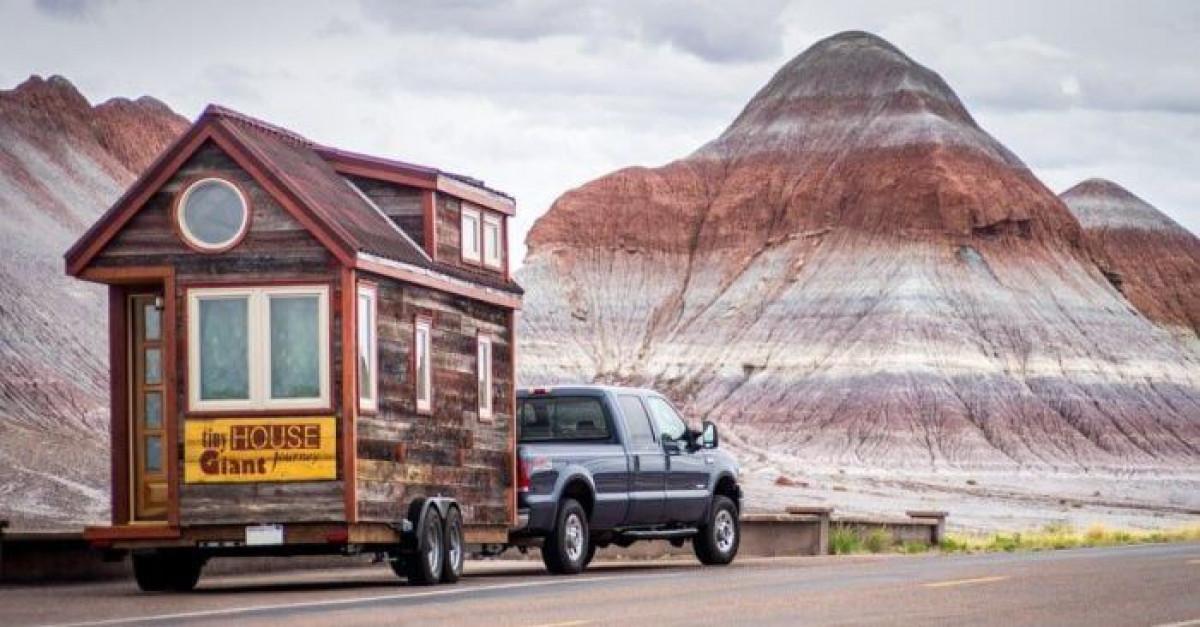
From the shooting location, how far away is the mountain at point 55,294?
62.0 m

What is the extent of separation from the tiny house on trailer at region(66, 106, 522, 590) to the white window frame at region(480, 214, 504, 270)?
221 cm

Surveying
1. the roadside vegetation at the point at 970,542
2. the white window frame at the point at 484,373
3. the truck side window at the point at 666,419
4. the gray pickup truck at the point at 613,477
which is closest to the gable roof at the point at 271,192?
the white window frame at the point at 484,373

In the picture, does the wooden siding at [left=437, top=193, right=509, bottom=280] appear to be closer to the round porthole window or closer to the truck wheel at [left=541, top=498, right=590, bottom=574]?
the truck wheel at [left=541, top=498, right=590, bottom=574]

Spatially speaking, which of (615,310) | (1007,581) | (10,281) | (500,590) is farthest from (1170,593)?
(615,310)

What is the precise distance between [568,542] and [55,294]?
188ft

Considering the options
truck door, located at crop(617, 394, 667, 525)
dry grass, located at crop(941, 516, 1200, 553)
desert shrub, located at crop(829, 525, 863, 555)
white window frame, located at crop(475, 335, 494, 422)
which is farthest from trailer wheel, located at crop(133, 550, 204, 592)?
dry grass, located at crop(941, 516, 1200, 553)

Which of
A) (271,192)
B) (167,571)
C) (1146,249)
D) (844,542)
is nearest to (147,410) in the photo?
(167,571)

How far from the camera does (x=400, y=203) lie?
24.5 m

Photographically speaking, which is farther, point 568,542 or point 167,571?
point 568,542

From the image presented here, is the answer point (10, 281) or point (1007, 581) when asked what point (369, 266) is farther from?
point (10, 281)

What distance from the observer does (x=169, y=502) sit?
21.4 meters

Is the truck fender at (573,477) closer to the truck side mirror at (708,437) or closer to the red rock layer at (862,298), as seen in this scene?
the truck side mirror at (708,437)

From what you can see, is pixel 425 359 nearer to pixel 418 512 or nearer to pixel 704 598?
pixel 418 512

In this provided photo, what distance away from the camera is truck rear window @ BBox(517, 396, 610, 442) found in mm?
25641
